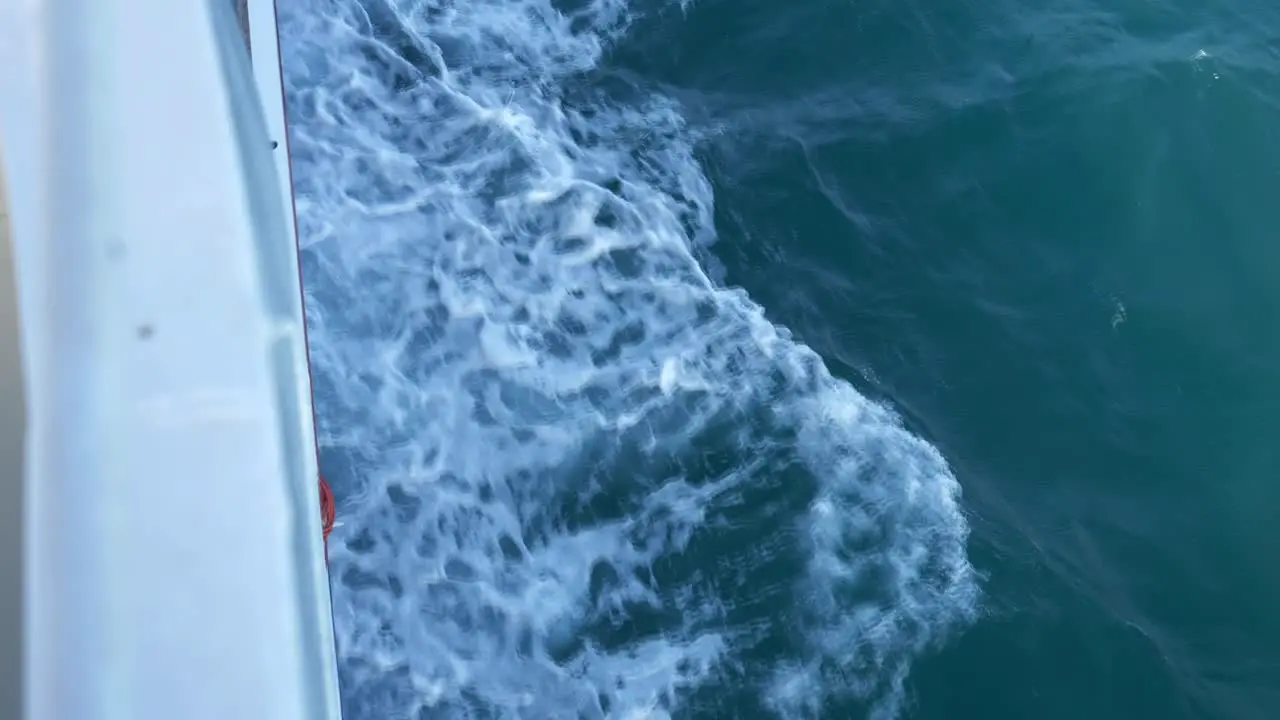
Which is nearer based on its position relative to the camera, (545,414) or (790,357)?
(545,414)

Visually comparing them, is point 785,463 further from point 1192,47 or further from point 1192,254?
point 1192,47

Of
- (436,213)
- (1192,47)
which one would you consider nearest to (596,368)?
(436,213)

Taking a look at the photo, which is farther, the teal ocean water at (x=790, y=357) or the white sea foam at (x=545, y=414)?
the teal ocean water at (x=790, y=357)

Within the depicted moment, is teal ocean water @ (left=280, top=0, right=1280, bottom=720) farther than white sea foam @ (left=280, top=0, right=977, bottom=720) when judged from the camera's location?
Yes
